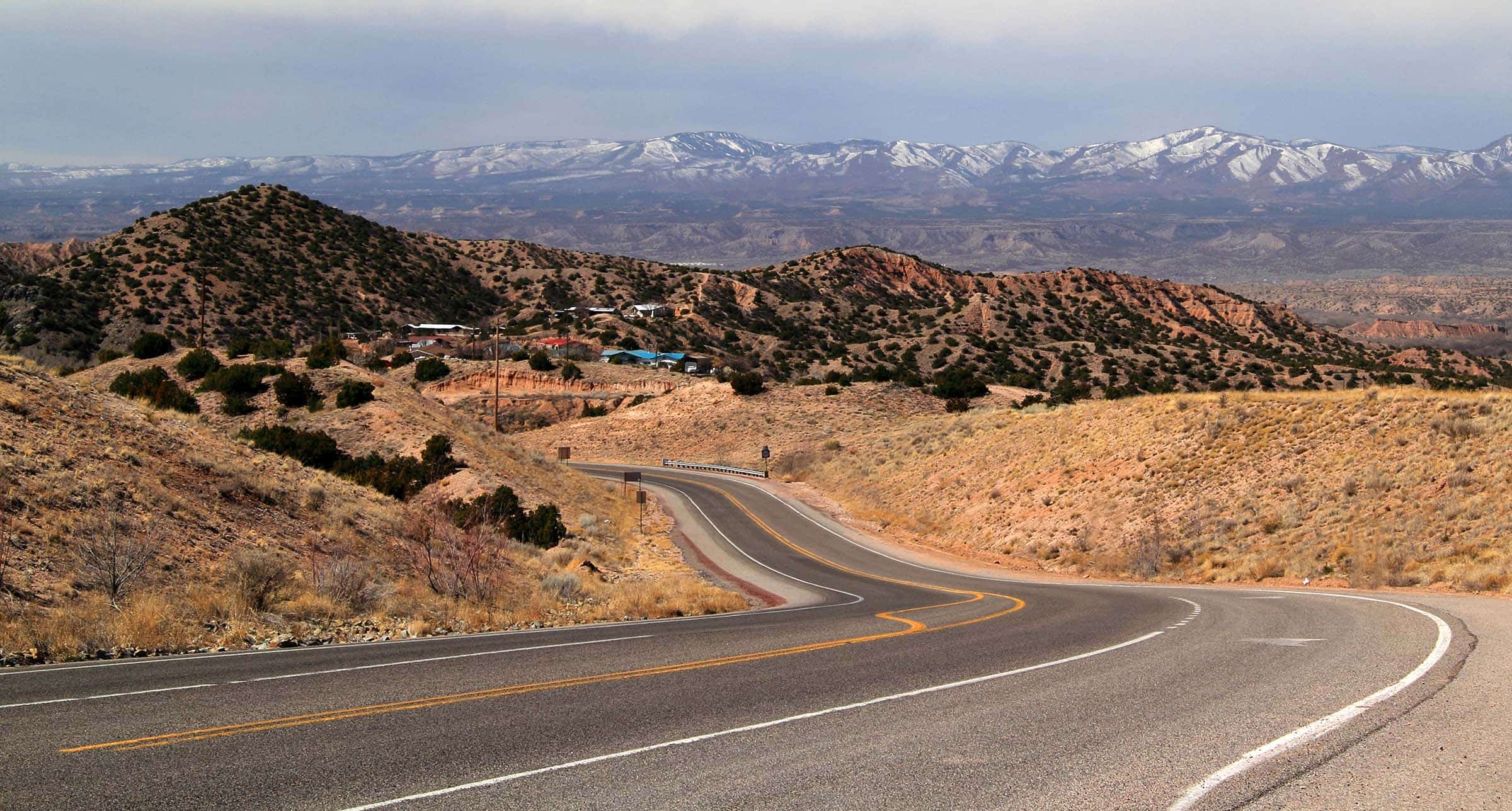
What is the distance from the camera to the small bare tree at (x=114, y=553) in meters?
14.6

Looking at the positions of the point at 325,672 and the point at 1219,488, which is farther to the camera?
the point at 1219,488

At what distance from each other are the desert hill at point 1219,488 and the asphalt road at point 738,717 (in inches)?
459

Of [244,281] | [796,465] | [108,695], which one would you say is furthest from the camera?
[244,281]

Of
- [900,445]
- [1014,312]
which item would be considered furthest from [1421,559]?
[1014,312]

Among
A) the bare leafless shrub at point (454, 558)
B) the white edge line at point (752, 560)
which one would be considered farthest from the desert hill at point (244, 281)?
the bare leafless shrub at point (454, 558)

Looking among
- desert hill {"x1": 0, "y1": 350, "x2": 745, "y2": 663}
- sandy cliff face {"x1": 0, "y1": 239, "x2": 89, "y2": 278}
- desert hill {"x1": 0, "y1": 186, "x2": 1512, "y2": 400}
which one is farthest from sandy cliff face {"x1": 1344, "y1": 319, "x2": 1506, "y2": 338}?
sandy cliff face {"x1": 0, "y1": 239, "x2": 89, "y2": 278}

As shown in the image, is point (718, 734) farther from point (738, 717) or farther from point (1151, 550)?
point (1151, 550)

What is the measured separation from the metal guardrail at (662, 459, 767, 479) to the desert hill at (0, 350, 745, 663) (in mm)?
29164

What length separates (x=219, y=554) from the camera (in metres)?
18.0

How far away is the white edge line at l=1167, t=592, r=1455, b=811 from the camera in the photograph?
6918mm

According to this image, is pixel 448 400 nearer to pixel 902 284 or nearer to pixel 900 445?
pixel 900 445

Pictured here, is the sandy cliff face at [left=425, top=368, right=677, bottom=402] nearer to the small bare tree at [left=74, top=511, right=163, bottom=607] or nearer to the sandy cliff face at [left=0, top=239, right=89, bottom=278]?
the small bare tree at [left=74, top=511, right=163, bottom=607]

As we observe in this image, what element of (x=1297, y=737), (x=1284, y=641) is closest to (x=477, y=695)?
(x=1297, y=737)

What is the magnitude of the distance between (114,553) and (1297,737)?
49.6ft
